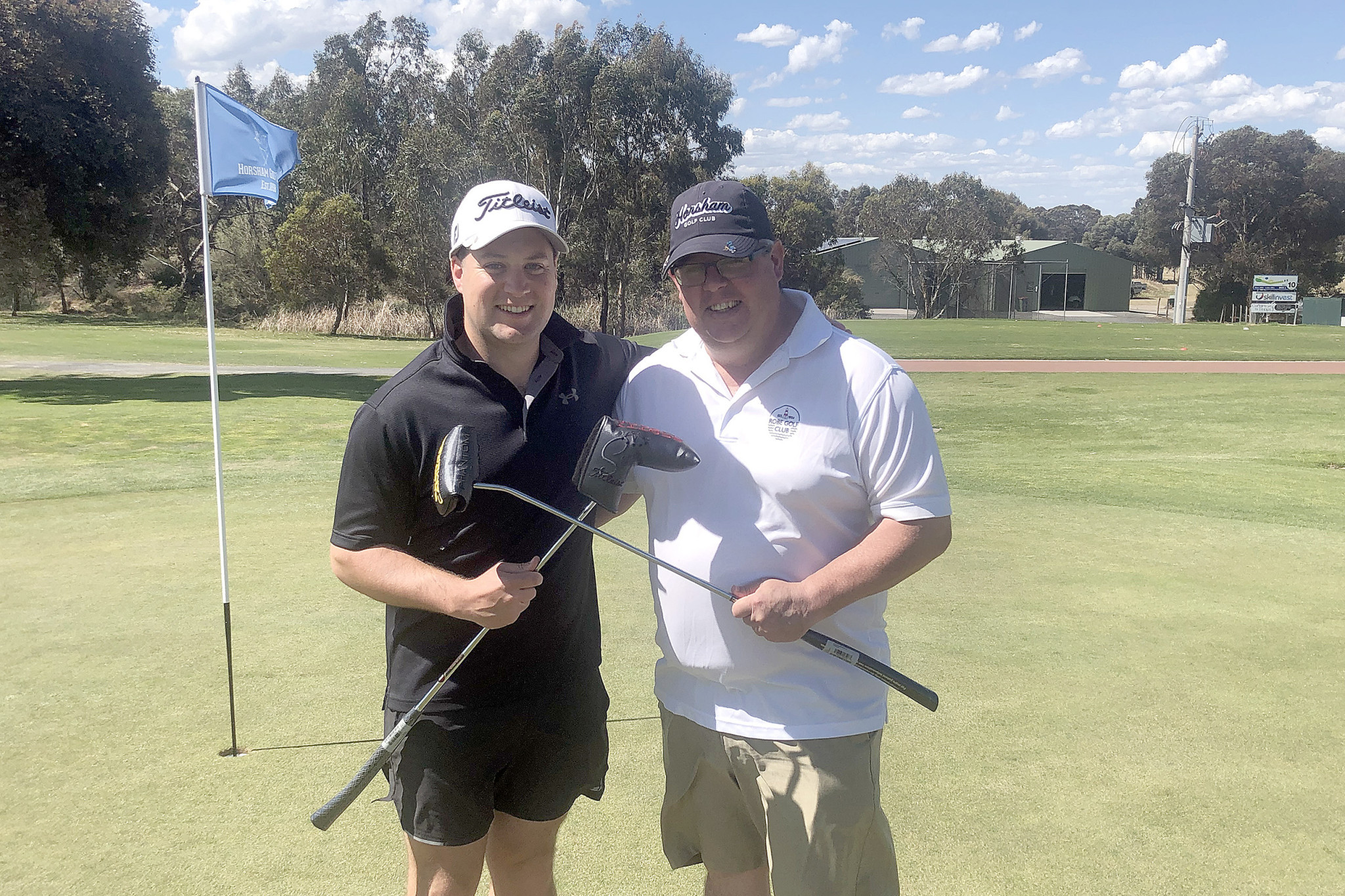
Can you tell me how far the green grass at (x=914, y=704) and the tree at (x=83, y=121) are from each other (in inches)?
442

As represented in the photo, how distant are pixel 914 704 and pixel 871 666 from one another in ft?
6.82

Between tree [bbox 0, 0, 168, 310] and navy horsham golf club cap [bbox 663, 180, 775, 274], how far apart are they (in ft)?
61.1

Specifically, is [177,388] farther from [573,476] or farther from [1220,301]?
[1220,301]

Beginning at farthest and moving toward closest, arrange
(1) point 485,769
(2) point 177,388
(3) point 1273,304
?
(3) point 1273,304 → (2) point 177,388 → (1) point 485,769

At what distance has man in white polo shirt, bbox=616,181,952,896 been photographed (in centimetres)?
225

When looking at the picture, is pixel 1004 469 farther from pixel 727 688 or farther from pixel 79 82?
pixel 79 82

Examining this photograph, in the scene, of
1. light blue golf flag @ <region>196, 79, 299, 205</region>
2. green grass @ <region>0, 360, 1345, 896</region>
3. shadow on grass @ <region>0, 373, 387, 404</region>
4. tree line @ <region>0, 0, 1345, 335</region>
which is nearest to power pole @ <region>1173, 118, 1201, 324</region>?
tree line @ <region>0, 0, 1345, 335</region>

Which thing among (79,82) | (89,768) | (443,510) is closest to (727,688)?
(443,510)

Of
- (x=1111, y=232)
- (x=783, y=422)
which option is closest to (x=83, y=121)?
(x=783, y=422)

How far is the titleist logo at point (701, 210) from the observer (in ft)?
8.10

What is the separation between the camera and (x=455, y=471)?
218cm

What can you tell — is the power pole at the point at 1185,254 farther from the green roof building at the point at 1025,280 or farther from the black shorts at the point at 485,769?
the black shorts at the point at 485,769

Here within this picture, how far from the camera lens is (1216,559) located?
6453 mm

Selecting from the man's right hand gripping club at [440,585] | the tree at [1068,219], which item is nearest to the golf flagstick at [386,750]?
the man's right hand gripping club at [440,585]
